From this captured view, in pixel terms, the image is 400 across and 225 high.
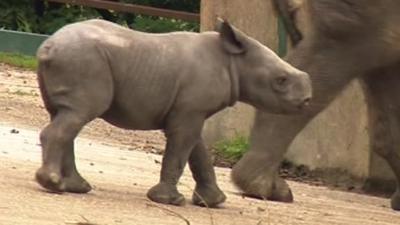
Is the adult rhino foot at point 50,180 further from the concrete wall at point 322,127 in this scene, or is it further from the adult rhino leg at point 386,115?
the concrete wall at point 322,127

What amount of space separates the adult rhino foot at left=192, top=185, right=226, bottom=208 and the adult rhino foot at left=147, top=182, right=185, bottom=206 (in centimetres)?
17

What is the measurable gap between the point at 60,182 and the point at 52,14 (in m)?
20.4

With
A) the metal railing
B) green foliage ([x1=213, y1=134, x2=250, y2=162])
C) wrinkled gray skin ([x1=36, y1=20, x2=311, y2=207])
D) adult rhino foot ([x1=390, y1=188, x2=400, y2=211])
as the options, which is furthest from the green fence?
wrinkled gray skin ([x1=36, y1=20, x2=311, y2=207])

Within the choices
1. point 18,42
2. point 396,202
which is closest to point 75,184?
point 396,202

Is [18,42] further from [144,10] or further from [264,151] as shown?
[264,151]

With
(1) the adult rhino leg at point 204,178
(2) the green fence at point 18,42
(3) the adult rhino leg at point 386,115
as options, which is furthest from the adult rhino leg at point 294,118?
(2) the green fence at point 18,42

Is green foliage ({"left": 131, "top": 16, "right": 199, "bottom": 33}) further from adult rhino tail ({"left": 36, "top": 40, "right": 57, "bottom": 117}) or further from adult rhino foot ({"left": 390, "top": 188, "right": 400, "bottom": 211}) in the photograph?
adult rhino tail ({"left": 36, "top": 40, "right": 57, "bottom": 117})

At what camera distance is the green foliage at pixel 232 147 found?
36.4 feet

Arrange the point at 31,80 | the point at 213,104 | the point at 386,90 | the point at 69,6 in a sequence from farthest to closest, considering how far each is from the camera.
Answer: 1. the point at 69,6
2. the point at 31,80
3. the point at 386,90
4. the point at 213,104

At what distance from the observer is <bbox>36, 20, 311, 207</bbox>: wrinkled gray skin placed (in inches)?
267

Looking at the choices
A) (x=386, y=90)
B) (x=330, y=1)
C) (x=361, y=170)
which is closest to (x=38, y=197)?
(x=330, y=1)

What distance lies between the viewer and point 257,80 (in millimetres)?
7113

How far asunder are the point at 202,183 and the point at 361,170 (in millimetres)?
3348

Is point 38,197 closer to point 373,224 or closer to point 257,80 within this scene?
point 257,80
